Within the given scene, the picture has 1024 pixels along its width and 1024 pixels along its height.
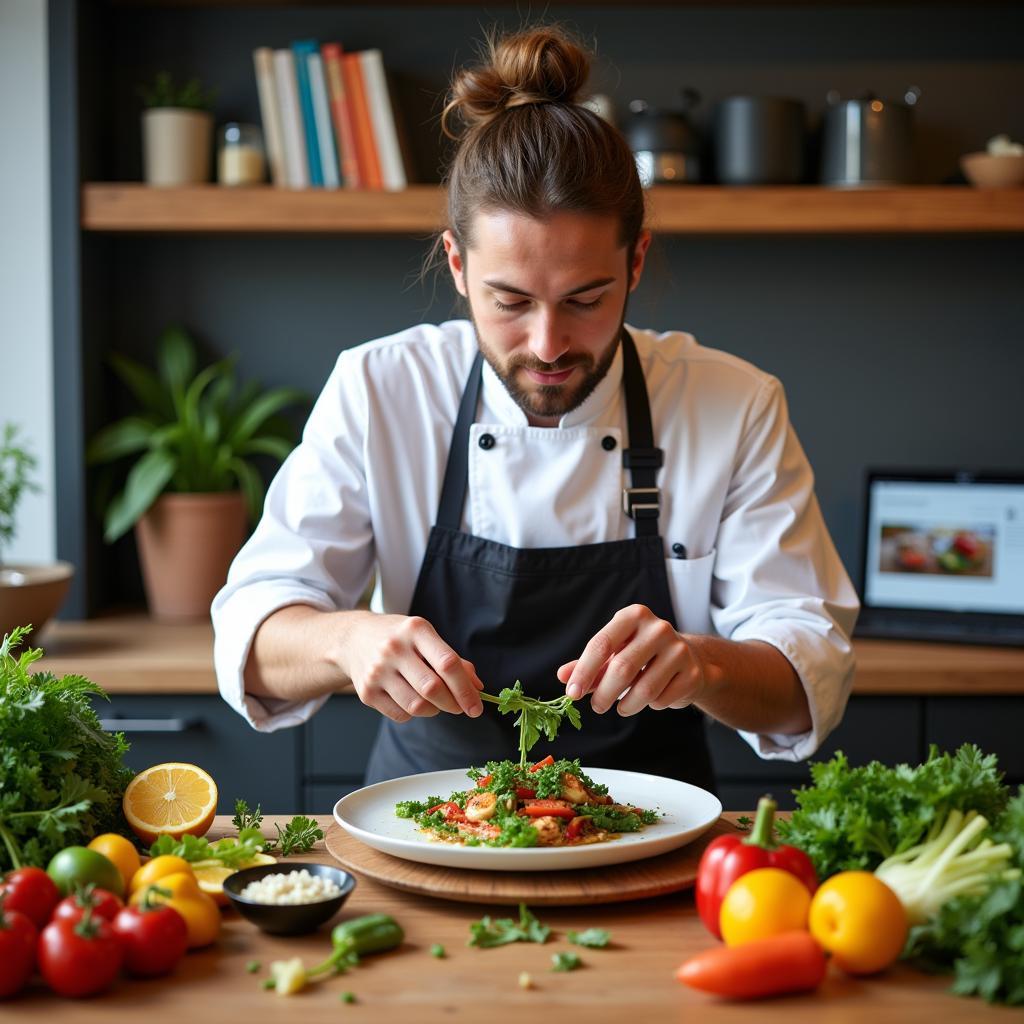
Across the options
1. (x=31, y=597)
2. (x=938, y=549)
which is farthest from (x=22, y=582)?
(x=938, y=549)

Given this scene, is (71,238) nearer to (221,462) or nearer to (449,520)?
(221,462)

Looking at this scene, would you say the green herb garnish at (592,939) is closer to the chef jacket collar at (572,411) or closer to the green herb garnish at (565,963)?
the green herb garnish at (565,963)

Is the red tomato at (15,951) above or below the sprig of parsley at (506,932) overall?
→ above

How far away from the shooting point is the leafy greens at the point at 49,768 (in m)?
1.25

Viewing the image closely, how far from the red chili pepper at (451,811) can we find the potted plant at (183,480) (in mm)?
1697

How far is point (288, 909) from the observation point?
1.18m

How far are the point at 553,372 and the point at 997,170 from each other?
5.58ft

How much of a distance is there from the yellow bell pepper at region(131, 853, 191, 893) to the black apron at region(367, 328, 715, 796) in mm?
781

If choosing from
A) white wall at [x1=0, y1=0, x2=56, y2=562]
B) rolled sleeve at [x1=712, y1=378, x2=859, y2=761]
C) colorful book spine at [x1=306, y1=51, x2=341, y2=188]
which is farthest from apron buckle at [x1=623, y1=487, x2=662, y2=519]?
white wall at [x1=0, y1=0, x2=56, y2=562]

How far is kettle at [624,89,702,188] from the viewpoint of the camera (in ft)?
9.87

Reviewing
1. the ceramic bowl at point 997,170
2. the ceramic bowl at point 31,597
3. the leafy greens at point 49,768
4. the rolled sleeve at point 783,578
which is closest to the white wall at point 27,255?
the ceramic bowl at point 31,597

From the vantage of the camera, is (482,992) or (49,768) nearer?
(482,992)

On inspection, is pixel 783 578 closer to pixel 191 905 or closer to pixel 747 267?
pixel 191 905

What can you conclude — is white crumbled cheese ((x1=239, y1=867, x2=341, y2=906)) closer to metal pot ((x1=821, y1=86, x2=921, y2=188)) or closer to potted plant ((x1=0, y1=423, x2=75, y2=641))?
potted plant ((x1=0, y1=423, x2=75, y2=641))
